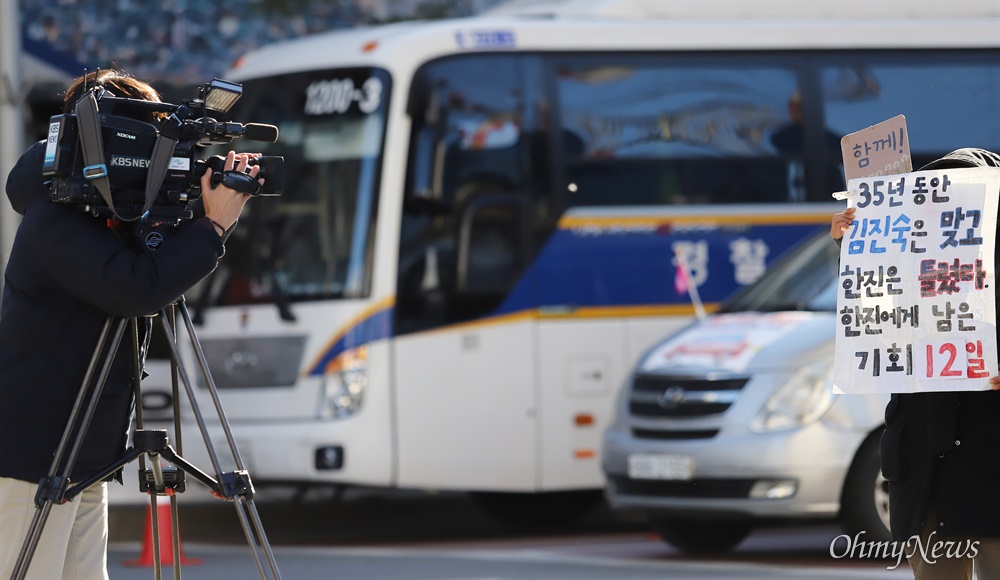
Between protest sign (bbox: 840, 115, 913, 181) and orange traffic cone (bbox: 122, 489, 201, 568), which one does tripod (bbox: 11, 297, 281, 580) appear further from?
orange traffic cone (bbox: 122, 489, 201, 568)

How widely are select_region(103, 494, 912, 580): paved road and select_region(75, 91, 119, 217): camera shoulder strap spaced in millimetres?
4632

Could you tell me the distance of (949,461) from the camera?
15.6ft

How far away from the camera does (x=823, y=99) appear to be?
1124 centimetres

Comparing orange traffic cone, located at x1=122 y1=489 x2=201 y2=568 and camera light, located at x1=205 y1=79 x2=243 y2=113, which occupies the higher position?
camera light, located at x1=205 y1=79 x2=243 y2=113

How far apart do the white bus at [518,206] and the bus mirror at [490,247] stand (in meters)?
0.01

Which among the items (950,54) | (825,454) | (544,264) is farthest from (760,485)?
(950,54)

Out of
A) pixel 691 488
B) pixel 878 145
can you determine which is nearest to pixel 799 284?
pixel 691 488

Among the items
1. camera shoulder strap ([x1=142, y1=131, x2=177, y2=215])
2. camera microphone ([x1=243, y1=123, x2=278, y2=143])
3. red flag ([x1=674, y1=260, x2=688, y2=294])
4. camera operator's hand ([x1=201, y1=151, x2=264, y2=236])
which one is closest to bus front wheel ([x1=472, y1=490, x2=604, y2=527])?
red flag ([x1=674, y1=260, x2=688, y2=294])

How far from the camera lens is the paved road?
8828 mm

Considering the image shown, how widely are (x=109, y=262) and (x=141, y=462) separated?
69cm

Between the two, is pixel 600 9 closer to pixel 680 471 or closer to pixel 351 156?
pixel 351 156

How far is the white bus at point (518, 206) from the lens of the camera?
1054 centimetres

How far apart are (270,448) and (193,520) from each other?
2043 millimetres

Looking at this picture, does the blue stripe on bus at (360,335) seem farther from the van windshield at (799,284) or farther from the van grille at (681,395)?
the van windshield at (799,284)
